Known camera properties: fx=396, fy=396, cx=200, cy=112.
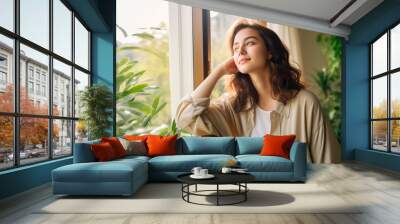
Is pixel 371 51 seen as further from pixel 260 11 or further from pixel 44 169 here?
pixel 44 169

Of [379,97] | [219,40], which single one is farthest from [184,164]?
[379,97]

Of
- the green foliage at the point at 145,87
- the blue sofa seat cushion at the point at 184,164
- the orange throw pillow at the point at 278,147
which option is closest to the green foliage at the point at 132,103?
the green foliage at the point at 145,87

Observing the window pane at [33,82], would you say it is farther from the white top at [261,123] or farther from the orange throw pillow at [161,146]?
the white top at [261,123]

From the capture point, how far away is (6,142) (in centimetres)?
457

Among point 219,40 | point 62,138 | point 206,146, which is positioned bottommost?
point 206,146

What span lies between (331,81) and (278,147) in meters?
3.25

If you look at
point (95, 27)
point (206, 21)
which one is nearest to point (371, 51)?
point (206, 21)

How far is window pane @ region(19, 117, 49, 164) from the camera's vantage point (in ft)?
16.5

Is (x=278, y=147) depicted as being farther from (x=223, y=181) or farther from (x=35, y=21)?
(x=35, y=21)

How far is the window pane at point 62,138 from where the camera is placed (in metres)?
6.08

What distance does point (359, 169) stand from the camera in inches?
282

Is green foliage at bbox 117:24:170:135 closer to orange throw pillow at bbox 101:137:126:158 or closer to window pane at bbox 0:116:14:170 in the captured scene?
orange throw pillow at bbox 101:137:126:158

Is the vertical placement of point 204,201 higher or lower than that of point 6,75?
lower

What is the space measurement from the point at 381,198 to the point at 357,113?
14.7 ft
